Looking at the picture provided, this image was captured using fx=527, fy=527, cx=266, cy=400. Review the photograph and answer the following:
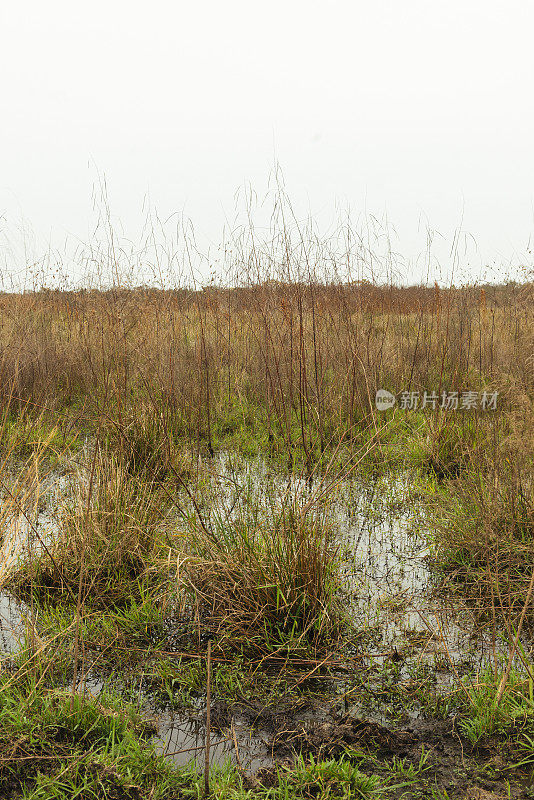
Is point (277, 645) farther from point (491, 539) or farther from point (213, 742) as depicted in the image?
point (491, 539)

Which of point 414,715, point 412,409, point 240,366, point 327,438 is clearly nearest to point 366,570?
point 414,715

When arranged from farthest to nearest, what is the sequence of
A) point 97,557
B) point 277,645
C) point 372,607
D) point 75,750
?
point 97,557 → point 372,607 → point 277,645 → point 75,750

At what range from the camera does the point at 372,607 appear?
2197 mm

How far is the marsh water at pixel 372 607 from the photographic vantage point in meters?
1.58

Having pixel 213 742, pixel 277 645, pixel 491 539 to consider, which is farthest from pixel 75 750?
pixel 491 539

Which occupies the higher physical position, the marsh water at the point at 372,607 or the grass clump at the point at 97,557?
the grass clump at the point at 97,557

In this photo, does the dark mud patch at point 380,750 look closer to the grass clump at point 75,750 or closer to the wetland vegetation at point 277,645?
the wetland vegetation at point 277,645

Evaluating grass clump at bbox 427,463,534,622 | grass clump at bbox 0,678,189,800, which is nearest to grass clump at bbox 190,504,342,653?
grass clump at bbox 0,678,189,800

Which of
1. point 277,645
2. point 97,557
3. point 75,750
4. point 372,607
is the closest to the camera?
point 75,750

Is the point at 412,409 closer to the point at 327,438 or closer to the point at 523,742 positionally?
the point at 327,438

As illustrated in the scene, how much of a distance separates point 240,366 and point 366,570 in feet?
12.3

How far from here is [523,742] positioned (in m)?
1.48

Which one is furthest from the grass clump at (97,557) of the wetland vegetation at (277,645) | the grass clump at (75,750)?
the grass clump at (75,750)

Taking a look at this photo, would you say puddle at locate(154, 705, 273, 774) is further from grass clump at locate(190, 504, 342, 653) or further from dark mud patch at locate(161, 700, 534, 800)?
grass clump at locate(190, 504, 342, 653)
